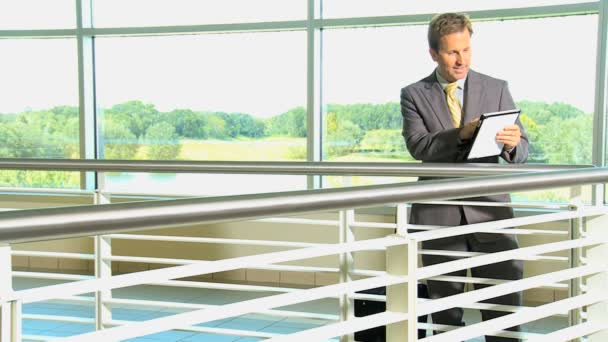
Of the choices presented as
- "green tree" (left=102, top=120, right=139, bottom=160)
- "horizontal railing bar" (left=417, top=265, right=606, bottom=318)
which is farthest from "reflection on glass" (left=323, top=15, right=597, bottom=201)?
"horizontal railing bar" (left=417, top=265, right=606, bottom=318)

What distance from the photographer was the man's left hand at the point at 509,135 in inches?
104

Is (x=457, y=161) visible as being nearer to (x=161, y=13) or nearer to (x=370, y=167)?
(x=370, y=167)

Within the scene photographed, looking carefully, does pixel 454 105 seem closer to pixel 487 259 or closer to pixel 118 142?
pixel 487 259

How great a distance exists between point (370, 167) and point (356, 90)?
3009mm

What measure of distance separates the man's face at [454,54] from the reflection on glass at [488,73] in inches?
116

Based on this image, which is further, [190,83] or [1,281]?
[190,83]

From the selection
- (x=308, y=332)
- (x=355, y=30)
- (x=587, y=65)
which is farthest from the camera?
(x=355, y=30)

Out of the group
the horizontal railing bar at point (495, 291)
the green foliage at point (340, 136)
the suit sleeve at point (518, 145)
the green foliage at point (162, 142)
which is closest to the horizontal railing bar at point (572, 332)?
the horizontal railing bar at point (495, 291)

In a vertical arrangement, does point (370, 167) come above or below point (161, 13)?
below

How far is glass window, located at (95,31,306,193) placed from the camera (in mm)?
6262

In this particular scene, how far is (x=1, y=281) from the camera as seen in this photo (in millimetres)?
1122

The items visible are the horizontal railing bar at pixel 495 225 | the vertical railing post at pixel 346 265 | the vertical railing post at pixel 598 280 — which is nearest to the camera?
the horizontal railing bar at pixel 495 225

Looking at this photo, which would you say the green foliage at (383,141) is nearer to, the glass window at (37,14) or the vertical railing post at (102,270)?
the glass window at (37,14)

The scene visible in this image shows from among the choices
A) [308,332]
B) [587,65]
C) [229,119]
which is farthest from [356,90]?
[308,332]
